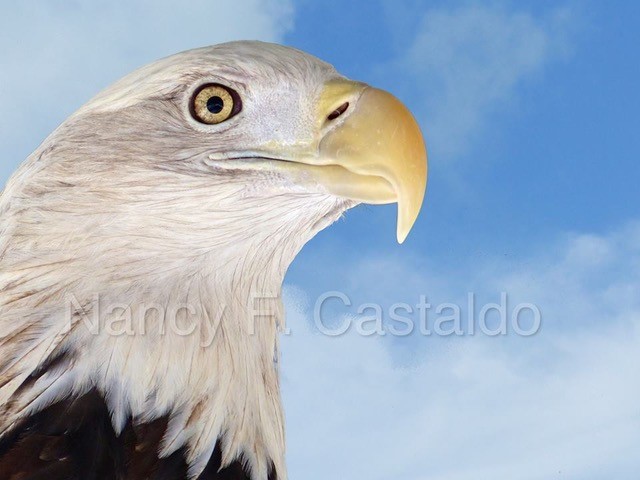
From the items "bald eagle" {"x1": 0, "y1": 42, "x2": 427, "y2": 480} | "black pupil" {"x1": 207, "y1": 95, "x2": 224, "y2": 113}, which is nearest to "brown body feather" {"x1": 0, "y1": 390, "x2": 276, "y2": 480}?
"bald eagle" {"x1": 0, "y1": 42, "x2": 427, "y2": 480}

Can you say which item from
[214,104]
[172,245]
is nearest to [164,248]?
[172,245]

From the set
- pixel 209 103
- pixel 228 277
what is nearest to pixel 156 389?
pixel 228 277

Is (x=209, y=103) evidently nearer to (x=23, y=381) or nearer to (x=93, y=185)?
(x=93, y=185)

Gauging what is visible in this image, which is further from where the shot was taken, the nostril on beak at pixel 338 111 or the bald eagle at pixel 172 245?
the nostril on beak at pixel 338 111

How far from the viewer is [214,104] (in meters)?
3.38

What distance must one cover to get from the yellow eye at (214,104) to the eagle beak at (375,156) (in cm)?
34

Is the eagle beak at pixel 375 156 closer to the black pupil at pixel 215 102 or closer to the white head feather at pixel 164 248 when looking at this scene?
the white head feather at pixel 164 248

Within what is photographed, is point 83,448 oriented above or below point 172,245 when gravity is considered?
below

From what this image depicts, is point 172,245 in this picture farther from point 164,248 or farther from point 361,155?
point 361,155

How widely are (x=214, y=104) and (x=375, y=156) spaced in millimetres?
645

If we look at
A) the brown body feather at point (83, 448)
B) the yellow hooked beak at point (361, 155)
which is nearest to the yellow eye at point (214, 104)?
the yellow hooked beak at point (361, 155)

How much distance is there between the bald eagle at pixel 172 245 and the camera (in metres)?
3.09

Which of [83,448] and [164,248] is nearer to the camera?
[83,448]

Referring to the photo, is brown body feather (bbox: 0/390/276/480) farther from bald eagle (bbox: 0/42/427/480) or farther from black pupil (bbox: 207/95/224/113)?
black pupil (bbox: 207/95/224/113)
